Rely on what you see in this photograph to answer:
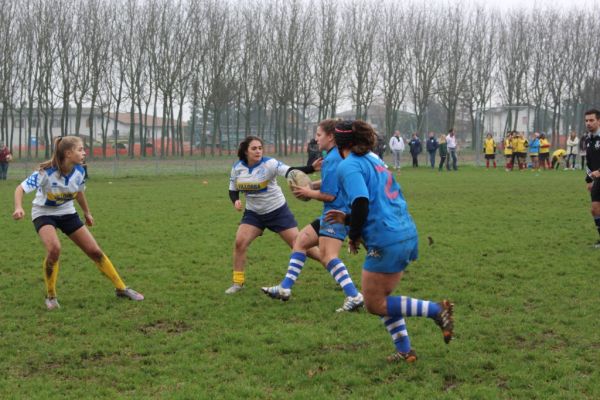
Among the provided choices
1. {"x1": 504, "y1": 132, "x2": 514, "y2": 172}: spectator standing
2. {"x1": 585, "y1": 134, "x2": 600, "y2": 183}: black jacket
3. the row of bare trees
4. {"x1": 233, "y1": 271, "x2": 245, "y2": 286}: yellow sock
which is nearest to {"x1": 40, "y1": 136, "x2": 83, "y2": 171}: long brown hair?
{"x1": 233, "y1": 271, "x2": 245, "y2": 286}: yellow sock

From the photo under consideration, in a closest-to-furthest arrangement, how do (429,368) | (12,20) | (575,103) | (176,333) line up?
(429,368)
(176,333)
(12,20)
(575,103)

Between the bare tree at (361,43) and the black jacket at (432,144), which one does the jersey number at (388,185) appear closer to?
the black jacket at (432,144)

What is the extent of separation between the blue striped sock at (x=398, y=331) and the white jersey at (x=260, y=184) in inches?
114

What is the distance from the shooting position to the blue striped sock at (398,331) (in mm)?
5309

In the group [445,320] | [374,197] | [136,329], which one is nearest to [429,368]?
[445,320]

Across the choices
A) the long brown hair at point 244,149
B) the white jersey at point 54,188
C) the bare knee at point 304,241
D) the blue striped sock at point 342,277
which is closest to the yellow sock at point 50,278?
the white jersey at point 54,188

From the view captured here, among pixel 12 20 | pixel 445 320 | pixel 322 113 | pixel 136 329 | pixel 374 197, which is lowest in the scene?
pixel 136 329

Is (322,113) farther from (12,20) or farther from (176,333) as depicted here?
(176,333)

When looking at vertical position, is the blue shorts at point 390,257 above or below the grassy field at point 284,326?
above

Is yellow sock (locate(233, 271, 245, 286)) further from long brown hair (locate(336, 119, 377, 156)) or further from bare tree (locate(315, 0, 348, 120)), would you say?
bare tree (locate(315, 0, 348, 120))

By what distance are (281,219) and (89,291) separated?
230 centimetres

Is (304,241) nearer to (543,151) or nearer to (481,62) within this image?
(543,151)

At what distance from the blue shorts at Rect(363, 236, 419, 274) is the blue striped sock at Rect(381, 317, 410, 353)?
18.9 inches

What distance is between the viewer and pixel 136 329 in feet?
21.2
